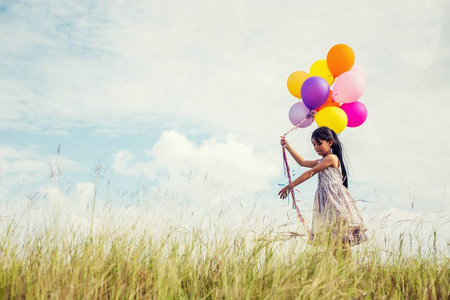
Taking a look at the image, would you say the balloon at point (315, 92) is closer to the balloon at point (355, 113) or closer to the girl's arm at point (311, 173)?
the balloon at point (355, 113)

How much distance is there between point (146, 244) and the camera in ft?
10.9

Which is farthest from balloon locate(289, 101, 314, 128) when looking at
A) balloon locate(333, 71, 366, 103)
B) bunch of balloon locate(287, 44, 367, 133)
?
balloon locate(333, 71, 366, 103)

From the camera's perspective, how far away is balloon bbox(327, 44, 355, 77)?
5.45 meters

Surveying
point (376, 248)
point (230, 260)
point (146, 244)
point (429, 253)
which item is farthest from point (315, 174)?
point (146, 244)

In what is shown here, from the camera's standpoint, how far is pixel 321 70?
19.0 ft

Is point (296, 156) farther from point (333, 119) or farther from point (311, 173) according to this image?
point (333, 119)

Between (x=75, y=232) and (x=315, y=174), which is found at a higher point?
(x=315, y=174)

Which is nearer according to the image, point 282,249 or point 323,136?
point 282,249

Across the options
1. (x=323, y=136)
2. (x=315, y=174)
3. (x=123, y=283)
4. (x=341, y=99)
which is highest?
(x=341, y=99)

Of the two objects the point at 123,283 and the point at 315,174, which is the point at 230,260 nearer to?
the point at 123,283

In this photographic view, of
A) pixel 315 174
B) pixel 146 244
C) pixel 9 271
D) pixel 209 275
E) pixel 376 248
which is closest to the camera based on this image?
pixel 9 271

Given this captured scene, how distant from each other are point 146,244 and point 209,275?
0.59m

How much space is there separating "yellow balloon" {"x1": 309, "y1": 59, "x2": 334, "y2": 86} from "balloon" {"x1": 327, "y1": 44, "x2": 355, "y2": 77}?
10 centimetres

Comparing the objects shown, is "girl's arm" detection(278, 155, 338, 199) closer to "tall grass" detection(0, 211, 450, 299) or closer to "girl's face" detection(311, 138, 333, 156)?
"girl's face" detection(311, 138, 333, 156)
